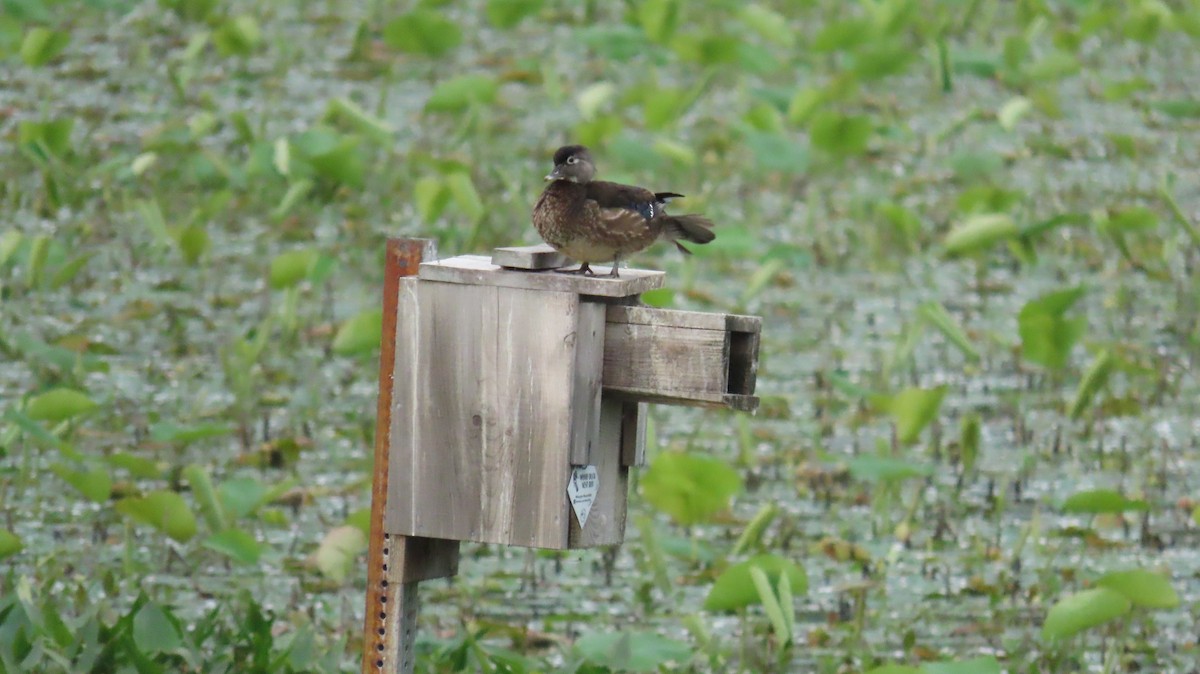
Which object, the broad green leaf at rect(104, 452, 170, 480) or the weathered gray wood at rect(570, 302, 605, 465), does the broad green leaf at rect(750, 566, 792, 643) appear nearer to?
the weathered gray wood at rect(570, 302, 605, 465)

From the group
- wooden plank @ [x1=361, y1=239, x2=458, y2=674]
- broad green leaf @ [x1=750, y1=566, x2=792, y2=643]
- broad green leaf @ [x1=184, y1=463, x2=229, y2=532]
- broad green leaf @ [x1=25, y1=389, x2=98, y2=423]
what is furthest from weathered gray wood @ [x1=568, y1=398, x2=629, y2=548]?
broad green leaf @ [x1=25, y1=389, x2=98, y2=423]

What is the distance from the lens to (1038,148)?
27.3 feet

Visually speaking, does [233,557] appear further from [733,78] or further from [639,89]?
[733,78]

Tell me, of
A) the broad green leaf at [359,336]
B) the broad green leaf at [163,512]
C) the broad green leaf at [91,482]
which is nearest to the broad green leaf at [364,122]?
the broad green leaf at [359,336]

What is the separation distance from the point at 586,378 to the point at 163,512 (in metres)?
1.61

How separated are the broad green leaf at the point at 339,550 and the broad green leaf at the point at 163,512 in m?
0.28

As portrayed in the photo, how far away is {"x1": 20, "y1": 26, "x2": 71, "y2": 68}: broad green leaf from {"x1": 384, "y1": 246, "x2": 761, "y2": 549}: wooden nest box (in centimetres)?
534

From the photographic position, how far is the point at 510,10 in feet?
29.8

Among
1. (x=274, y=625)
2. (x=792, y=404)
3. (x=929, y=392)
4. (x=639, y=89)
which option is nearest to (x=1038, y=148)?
(x=639, y=89)

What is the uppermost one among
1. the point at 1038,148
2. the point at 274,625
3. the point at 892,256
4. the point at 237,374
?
the point at 1038,148

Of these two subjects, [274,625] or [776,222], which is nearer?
[274,625]

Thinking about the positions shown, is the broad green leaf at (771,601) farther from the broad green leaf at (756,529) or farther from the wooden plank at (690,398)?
the wooden plank at (690,398)

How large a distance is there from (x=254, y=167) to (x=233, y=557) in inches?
122

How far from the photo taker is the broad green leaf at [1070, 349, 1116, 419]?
507 cm
